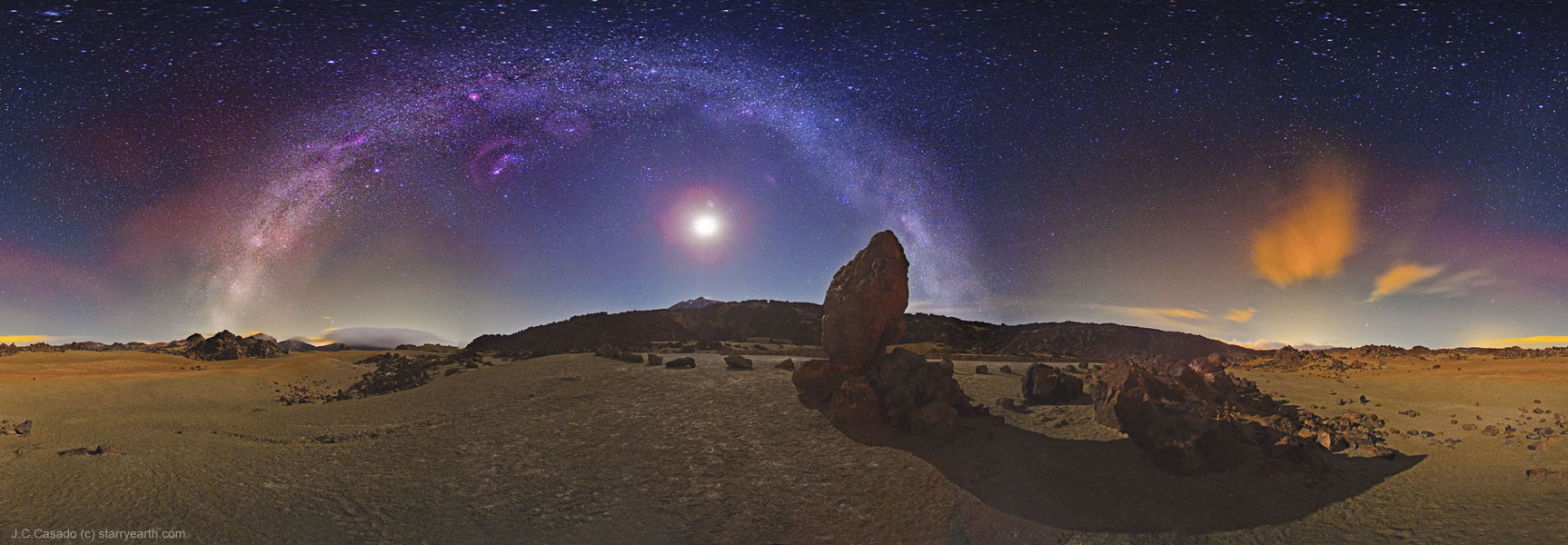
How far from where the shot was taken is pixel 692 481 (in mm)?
10219

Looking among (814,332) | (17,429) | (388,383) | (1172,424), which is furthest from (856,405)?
(814,332)

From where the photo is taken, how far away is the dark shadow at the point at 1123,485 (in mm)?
9047

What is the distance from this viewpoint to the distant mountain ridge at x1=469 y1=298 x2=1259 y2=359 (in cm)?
4806

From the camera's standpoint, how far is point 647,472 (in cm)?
1052

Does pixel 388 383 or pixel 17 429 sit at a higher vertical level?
pixel 388 383

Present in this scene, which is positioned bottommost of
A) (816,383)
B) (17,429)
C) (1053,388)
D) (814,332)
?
(17,429)

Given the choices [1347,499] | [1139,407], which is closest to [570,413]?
[1139,407]

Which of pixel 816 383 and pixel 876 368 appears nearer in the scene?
pixel 876 368

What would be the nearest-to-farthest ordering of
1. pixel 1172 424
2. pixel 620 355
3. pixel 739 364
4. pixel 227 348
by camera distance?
pixel 1172 424
pixel 739 364
pixel 620 355
pixel 227 348

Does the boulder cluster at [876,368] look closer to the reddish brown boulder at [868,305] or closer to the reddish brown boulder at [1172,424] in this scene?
the reddish brown boulder at [868,305]

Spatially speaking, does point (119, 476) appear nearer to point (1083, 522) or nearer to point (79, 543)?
point (79, 543)

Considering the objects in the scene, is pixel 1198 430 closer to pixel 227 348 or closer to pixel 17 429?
pixel 17 429

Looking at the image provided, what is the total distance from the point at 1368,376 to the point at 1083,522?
2343 centimetres

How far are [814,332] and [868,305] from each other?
1369 inches
